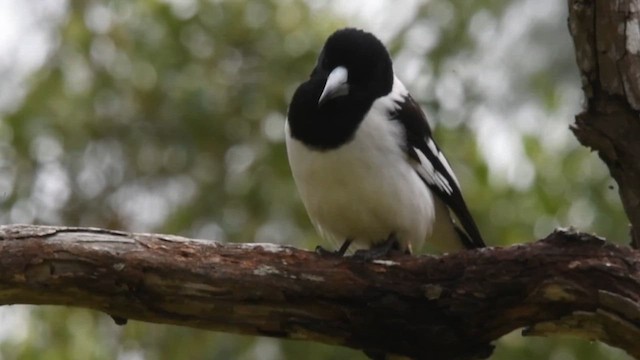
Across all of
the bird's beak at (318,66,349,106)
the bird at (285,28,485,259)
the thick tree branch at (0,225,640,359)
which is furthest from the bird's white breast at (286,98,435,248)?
the thick tree branch at (0,225,640,359)

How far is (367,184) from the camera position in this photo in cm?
420

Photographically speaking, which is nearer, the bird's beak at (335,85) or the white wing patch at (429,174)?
the bird's beak at (335,85)

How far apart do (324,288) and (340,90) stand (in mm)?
821

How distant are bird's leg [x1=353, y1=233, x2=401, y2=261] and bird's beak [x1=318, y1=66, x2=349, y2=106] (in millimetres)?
500

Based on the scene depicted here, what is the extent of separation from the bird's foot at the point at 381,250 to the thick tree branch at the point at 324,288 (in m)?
0.09

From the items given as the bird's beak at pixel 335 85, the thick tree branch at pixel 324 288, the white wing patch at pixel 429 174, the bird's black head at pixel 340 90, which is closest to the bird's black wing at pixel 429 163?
the white wing patch at pixel 429 174

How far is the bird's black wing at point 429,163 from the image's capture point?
4383 millimetres

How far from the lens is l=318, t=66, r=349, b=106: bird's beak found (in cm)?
416

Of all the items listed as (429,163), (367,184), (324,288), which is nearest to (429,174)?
(429,163)

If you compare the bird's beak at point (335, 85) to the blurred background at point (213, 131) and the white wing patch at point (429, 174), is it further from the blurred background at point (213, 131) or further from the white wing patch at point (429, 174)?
the blurred background at point (213, 131)

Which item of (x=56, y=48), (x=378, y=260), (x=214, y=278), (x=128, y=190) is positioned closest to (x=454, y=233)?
(x=378, y=260)

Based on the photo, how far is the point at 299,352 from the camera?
5.62 meters

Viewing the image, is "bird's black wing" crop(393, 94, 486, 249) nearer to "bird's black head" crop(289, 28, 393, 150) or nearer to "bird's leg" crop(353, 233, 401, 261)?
"bird's black head" crop(289, 28, 393, 150)

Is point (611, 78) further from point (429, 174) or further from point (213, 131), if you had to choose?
point (213, 131)
